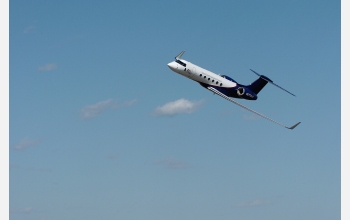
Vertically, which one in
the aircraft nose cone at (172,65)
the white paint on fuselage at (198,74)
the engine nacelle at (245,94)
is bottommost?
the engine nacelle at (245,94)

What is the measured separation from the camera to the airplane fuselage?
602 ft

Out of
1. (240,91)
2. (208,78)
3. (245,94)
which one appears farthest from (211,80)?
(245,94)

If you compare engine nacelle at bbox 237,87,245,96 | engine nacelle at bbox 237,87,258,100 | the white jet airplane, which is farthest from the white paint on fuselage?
engine nacelle at bbox 237,87,258,100

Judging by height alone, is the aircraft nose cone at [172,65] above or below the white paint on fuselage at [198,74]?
above

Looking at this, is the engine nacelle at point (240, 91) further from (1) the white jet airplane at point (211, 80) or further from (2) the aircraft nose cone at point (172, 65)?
(2) the aircraft nose cone at point (172, 65)

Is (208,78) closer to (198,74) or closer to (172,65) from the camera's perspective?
(198,74)

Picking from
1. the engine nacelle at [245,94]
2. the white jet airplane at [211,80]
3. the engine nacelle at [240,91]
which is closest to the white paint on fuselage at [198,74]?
the white jet airplane at [211,80]

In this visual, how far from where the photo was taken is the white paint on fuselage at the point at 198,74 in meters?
184

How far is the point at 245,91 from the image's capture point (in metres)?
192
